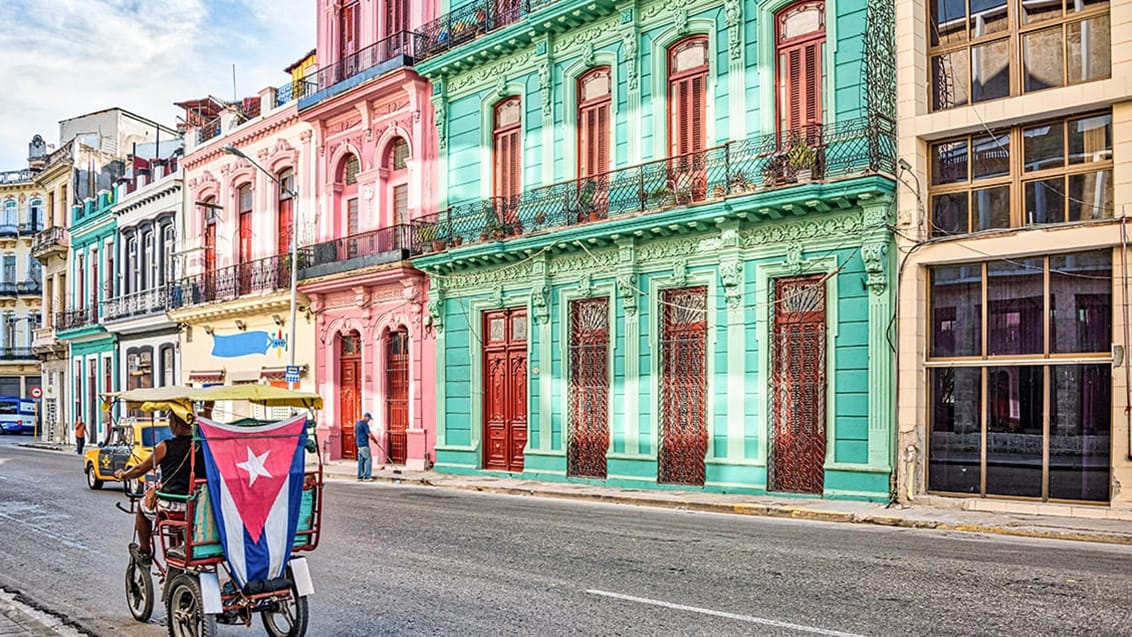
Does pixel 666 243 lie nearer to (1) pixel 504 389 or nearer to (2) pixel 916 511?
(1) pixel 504 389

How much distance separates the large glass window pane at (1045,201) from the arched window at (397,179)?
15.7 metres

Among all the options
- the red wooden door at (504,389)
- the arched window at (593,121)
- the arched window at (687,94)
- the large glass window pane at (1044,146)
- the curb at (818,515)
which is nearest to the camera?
the curb at (818,515)

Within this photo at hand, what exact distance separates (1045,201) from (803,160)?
3.72m

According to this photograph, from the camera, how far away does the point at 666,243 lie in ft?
65.8

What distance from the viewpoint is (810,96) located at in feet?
59.4

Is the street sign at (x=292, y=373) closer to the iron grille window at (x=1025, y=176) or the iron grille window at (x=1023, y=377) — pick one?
the iron grille window at (x=1023, y=377)

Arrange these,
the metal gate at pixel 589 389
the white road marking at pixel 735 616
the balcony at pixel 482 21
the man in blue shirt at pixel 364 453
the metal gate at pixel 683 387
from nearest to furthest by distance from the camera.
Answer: the white road marking at pixel 735 616, the metal gate at pixel 683 387, the metal gate at pixel 589 389, the balcony at pixel 482 21, the man in blue shirt at pixel 364 453

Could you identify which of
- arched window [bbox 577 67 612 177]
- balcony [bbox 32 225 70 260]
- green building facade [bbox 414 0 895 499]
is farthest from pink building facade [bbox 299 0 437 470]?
balcony [bbox 32 225 70 260]

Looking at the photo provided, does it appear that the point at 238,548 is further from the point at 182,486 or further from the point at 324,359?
the point at 324,359

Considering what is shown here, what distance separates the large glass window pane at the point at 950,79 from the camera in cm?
1661

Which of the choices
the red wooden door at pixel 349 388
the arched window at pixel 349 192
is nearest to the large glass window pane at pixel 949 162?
the red wooden door at pixel 349 388

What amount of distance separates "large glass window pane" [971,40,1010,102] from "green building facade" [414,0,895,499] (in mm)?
1271

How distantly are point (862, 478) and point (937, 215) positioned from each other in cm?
423

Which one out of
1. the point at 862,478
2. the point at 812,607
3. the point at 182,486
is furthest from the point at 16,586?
the point at 862,478
